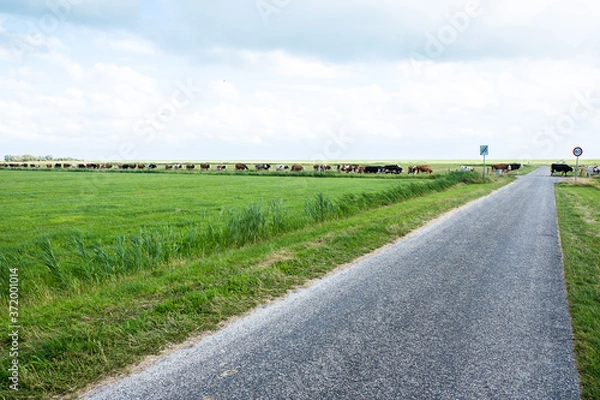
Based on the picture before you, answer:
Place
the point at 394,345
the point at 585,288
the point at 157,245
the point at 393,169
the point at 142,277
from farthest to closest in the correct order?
the point at 393,169 < the point at 157,245 < the point at 142,277 < the point at 585,288 < the point at 394,345

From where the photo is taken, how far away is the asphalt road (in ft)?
11.6

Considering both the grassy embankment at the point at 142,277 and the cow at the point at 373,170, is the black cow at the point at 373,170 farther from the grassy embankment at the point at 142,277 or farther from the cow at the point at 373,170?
the grassy embankment at the point at 142,277

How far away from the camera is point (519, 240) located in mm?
10328

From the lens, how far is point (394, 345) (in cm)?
432

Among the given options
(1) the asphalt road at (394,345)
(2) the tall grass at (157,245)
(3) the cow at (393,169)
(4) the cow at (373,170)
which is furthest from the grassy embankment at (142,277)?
(4) the cow at (373,170)

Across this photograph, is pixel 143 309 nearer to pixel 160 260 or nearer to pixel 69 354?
pixel 69 354

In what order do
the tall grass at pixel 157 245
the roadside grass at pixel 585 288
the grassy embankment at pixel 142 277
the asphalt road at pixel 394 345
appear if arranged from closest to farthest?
1. the asphalt road at pixel 394 345
2. the roadside grass at pixel 585 288
3. the grassy embankment at pixel 142 277
4. the tall grass at pixel 157 245

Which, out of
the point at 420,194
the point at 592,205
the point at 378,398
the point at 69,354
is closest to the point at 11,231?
the point at 69,354

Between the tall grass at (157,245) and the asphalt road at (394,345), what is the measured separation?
3.60 meters

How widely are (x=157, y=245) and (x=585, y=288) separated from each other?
8014 millimetres

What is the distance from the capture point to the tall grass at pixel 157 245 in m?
7.21

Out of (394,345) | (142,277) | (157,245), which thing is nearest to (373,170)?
(157,245)

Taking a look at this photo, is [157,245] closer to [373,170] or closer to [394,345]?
[394,345]

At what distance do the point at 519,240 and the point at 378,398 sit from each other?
8730 millimetres
